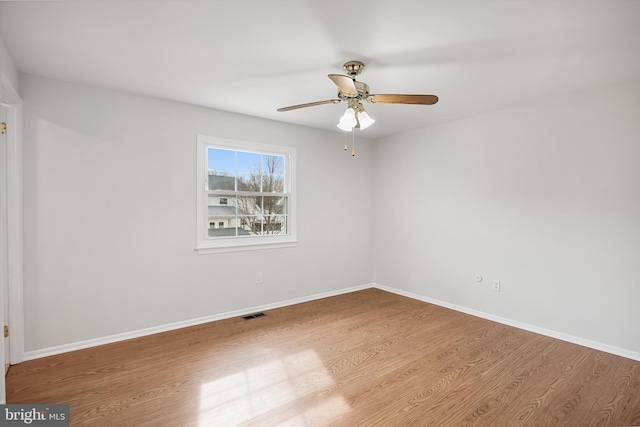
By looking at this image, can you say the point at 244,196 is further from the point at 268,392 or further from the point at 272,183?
the point at 268,392

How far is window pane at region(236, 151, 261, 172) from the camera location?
3936 millimetres

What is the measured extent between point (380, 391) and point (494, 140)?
120 inches

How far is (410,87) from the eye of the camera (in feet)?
9.73

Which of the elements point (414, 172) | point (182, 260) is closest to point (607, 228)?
point (414, 172)

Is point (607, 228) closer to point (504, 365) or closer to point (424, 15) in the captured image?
point (504, 365)

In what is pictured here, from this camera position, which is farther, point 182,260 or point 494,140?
point 494,140

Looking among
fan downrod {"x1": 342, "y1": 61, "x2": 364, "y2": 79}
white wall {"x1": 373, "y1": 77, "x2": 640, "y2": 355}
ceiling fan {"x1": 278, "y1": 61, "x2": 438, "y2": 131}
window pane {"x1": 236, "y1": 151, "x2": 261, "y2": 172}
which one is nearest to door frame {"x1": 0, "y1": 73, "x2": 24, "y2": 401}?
window pane {"x1": 236, "y1": 151, "x2": 261, "y2": 172}

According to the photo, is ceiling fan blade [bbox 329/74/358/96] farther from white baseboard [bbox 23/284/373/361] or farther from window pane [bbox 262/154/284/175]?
white baseboard [bbox 23/284/373/361]

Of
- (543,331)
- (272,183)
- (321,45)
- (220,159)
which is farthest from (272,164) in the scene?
(543,331)

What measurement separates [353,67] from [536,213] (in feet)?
8.25

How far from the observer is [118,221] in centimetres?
308

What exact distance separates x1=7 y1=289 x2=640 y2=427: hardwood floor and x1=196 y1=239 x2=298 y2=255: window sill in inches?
33.9

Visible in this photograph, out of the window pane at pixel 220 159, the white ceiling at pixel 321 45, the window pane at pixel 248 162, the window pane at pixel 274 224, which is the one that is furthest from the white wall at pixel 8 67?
the window pane at pixel 274 224

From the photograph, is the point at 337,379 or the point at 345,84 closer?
the point at 345,84
